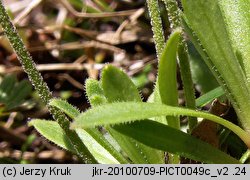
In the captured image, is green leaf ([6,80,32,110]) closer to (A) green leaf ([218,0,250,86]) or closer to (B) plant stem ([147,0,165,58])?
(B) plant stem ([147,0,165,58])

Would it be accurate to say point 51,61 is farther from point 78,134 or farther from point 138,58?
point 78,134

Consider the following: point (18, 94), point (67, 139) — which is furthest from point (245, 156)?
point (18, 94)

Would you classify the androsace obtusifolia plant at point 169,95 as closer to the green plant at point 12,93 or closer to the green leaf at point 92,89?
the green leaf at point 92,89

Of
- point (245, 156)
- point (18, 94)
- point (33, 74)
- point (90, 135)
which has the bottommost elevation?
point (245, 156)

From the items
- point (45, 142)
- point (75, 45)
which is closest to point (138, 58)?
point (75, 45)

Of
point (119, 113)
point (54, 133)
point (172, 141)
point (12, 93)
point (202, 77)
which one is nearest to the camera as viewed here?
point (119, 113)

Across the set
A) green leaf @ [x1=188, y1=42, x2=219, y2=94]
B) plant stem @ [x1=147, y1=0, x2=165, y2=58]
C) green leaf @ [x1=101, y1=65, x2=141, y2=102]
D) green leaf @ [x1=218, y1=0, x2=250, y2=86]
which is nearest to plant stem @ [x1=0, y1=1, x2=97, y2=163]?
green leaf @ [x1=101, y1=65, x2=141, y2=102]

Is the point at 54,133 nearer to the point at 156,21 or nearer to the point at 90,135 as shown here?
the point at 90,135
